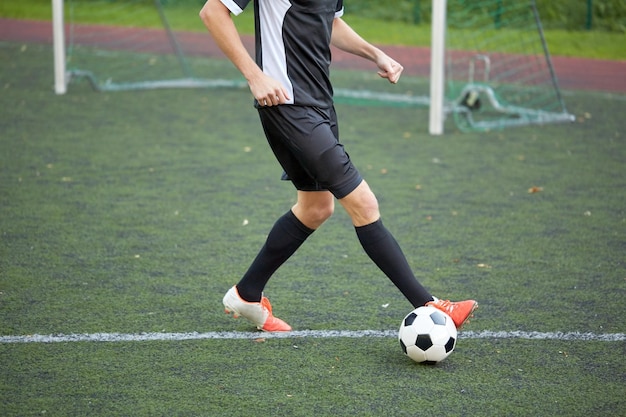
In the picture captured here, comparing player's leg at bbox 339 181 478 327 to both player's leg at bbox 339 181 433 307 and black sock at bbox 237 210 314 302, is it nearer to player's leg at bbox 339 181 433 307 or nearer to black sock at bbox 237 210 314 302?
player's leg at bbox 339 181 433 307

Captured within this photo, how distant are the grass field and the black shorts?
76 centimetres

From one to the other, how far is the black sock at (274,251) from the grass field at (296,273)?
0.71 ft

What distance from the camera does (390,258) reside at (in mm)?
4125

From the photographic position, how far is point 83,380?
12.7ft

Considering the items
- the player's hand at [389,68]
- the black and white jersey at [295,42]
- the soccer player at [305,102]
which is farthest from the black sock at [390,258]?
the player's hand at [389,68]

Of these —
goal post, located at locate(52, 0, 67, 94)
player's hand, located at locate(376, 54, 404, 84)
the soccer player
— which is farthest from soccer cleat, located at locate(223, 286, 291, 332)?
goal post, located at locate(52, 0, 67, 94)

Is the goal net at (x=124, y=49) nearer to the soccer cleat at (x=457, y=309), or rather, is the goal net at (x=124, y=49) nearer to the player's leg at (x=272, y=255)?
the player's leg at (x=272, y=255)

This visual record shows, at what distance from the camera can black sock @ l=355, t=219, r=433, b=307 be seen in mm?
4121

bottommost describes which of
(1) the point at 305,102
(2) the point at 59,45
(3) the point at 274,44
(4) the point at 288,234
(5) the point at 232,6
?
(2) the point at 59,45

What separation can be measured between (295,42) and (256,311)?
122 cm

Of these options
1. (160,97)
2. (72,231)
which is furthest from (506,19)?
(72,231)

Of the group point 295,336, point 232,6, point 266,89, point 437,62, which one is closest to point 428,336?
point 295,336

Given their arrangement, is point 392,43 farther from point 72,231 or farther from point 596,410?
point 596,410

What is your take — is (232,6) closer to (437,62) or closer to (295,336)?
(295,336)
